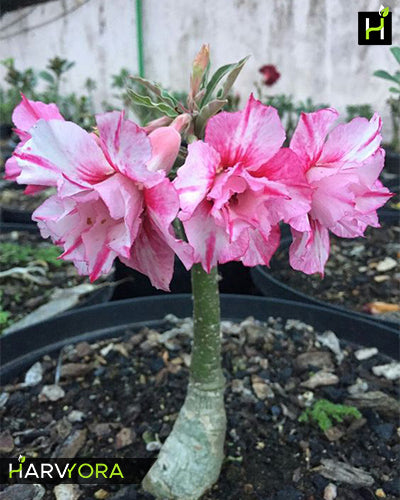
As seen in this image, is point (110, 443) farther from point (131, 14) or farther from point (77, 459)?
point (131, 14)

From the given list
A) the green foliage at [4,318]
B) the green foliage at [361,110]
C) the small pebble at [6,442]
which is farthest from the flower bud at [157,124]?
the green foliage at [361,110]

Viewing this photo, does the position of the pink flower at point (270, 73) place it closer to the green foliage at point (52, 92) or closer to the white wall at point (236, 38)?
the white wall at point (236, 38)

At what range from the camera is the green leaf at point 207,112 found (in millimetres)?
598

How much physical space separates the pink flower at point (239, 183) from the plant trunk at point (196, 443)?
1.33 feet

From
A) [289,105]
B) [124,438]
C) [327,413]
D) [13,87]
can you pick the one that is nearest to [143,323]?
[124,438]

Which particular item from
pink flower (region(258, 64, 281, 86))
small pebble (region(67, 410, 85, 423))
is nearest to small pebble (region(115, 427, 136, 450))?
small pebble (region(67, 410, 85, 423))

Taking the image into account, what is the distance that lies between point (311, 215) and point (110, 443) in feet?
2.31

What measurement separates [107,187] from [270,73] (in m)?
2.78

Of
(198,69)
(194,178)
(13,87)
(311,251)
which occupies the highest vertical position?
(13,87)

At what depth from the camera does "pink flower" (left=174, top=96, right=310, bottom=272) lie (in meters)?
0.49

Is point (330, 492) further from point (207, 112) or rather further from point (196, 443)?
point (207, 112)

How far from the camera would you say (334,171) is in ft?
1.78

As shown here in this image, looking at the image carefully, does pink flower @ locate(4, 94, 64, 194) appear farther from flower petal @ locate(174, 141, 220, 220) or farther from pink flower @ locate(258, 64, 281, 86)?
pink flower @ locate(258, 64, 281, 86)

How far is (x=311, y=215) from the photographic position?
1.90ft
